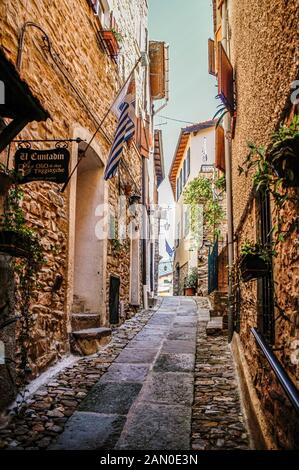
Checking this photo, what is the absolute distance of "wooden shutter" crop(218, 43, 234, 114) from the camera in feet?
19.6

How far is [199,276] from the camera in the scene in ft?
48.1

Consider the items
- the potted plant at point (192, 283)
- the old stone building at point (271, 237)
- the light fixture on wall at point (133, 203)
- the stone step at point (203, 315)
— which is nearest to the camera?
the old stone building at point (271, 237)

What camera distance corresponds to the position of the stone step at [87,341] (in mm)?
5117

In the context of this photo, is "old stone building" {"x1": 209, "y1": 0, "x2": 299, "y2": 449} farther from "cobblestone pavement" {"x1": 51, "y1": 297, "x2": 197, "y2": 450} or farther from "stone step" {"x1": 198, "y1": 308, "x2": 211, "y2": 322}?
"stone step" {"x1": 198, "y1": 308, "x2": 211, "y2": 322}

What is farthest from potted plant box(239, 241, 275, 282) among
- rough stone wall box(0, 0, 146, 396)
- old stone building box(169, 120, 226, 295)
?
old stone building box(169, 120, 226, 295)

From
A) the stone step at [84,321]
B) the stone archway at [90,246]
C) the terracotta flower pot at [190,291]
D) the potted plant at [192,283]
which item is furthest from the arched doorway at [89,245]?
the terracotta flower pot at [190,291]

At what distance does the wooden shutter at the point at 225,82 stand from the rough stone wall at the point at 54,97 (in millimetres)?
2101

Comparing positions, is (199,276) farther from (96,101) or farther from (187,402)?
(187,402)

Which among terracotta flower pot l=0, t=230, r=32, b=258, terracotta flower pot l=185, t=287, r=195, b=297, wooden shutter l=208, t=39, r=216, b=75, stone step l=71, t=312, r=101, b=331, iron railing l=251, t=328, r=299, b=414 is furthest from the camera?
terracotta flower pot l=185, t=287, r=195, b=297

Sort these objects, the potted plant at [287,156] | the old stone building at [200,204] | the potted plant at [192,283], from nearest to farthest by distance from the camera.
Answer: the potted plant at [287,156] → the old stone building at [200,204] → the potted plant at [192,283]

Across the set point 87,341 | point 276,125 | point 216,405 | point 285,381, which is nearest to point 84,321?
point 87,341

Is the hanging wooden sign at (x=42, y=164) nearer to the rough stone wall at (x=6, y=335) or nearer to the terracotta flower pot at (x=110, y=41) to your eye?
the rough stone wall at (x=6, y=335)

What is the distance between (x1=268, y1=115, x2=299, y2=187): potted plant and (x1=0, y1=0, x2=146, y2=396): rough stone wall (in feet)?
8.43

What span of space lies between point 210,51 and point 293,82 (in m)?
9.79
